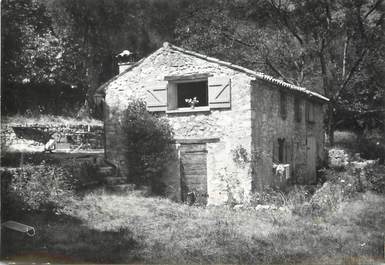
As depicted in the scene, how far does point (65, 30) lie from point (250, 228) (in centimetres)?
572

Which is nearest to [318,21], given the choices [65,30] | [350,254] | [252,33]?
[252,33]

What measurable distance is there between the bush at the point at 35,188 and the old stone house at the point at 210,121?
3.37 m

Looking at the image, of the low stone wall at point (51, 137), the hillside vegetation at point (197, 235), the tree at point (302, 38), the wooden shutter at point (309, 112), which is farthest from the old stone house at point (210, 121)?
the wooden shutter at point (309, 112)

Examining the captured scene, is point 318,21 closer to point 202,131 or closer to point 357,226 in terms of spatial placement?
point 202,131

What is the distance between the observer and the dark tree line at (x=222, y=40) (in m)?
9.05

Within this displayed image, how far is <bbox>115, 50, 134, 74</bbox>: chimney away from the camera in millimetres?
11777

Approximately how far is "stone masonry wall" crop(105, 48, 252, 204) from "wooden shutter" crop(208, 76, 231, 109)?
130mm

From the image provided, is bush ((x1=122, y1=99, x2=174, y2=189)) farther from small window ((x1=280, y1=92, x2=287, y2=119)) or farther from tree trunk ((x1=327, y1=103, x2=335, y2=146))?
tree trunk ((x1=327, y1=103, x2=335, y2=146))

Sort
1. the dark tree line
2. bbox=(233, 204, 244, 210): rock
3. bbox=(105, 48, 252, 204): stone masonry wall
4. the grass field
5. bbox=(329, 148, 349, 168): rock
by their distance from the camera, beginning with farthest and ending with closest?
bbox=(329, 148, 349, 168): rock → bbox=(105, 48, 252, 204): stone masonry wall → bbox=(233, 204, 244, 210): rock → the dark tree line → the grass field

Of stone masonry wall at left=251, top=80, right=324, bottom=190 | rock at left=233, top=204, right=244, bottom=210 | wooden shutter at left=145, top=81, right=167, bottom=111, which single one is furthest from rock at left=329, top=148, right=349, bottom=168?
wooden shutter at left=145, top=81, right=167, bottom=111

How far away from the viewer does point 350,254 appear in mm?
6930

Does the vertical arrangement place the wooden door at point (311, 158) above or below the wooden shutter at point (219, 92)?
below

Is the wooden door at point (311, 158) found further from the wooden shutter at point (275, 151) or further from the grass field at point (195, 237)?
the grass field at point (195, 237)

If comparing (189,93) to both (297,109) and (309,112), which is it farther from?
(309,112)
